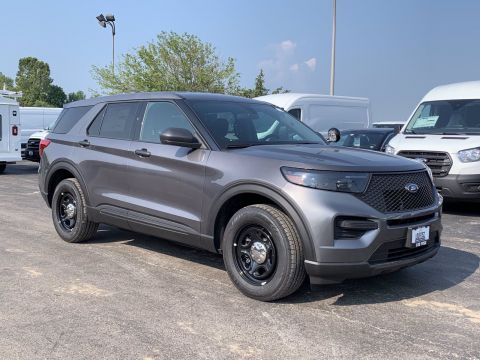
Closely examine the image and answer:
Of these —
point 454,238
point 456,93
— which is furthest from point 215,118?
point 456,93

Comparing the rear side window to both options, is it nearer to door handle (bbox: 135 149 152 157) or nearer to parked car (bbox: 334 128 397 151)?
door handle (bbox: 135 149 152 157)

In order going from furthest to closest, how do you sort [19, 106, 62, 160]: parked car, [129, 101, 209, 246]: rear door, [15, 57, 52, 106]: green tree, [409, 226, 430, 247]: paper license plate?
[15, 57, 52, 106]: green tree
[19, 106, 62, 160]: parked car
[129, 101, 209, 246]: rear door
[409, 226, 430, 247]: paper license plate

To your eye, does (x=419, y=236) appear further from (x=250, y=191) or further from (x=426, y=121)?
(x=426, y=121)

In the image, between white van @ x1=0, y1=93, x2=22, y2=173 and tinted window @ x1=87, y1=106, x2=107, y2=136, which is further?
white van @ x1=0, y1=93, x2=22, y2=173

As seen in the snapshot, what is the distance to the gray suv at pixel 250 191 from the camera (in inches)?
161

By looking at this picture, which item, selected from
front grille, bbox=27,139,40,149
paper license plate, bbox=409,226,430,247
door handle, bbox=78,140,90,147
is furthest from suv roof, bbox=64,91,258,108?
front grille, bbox=27,139,40,149

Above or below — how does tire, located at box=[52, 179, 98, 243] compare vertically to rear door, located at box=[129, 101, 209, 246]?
below

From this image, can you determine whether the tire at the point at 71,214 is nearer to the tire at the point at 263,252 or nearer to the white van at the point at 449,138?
the tire at the point at 263,252

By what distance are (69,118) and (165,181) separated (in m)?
2.30

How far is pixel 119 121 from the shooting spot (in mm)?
5980

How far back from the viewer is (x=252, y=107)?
5680 mm

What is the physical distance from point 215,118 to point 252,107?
0.65m

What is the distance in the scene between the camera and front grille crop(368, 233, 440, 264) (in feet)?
13.6

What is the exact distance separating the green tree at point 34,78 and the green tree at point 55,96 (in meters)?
0.96
